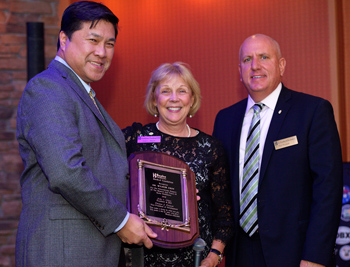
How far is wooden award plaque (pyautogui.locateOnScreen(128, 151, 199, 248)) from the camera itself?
198 cm

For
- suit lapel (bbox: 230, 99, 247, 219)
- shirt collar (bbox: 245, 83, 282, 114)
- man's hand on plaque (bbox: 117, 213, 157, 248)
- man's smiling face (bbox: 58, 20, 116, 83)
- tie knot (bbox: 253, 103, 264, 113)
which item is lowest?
man's hand on plaque (bbox: 117, 213, 157, 248)

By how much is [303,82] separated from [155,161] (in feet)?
7.39

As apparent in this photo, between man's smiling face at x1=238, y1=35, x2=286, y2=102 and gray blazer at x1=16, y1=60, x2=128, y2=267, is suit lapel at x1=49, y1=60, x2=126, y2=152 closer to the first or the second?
gray blazer at x1=16, y1=60, x2=128, y2=267

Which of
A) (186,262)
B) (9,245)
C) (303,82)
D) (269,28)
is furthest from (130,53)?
(186,262)

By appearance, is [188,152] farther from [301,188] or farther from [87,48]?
[87,48]

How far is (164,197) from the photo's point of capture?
2.10m

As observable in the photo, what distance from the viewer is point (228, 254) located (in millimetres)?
2705

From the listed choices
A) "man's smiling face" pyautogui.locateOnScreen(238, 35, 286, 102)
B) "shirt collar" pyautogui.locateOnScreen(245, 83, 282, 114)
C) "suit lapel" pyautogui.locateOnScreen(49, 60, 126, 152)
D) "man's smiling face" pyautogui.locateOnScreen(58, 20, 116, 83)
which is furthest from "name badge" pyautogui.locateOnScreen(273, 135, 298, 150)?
"man's smiling face" pyautogui.locateOnScreen(58, 20, 116, 83)

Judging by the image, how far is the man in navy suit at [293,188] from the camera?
2346 mm

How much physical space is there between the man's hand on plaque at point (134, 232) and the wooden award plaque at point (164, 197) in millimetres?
109

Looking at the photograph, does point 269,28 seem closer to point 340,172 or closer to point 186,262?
point 340,172

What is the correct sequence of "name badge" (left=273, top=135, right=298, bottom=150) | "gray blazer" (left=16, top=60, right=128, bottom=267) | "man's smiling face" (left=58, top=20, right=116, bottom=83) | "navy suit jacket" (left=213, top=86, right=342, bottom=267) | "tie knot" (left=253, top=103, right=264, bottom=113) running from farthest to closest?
"tie knot" (left=253, top=103, right=264, bottom=113), "name badge" (left=273, top=135, right=298, bottom=150), "navy suit jacket" (left=213, top=86, right=342, bottom=267), "man's smiling face" (left=58, top=20, right=116, bottom=83), "gray blazer" (left=16, top=60, right=128, bottom=267)

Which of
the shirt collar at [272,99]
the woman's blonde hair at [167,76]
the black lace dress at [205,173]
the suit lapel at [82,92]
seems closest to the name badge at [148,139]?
the black lace dress at [205,173]

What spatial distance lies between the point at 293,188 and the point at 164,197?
2.83 ft
